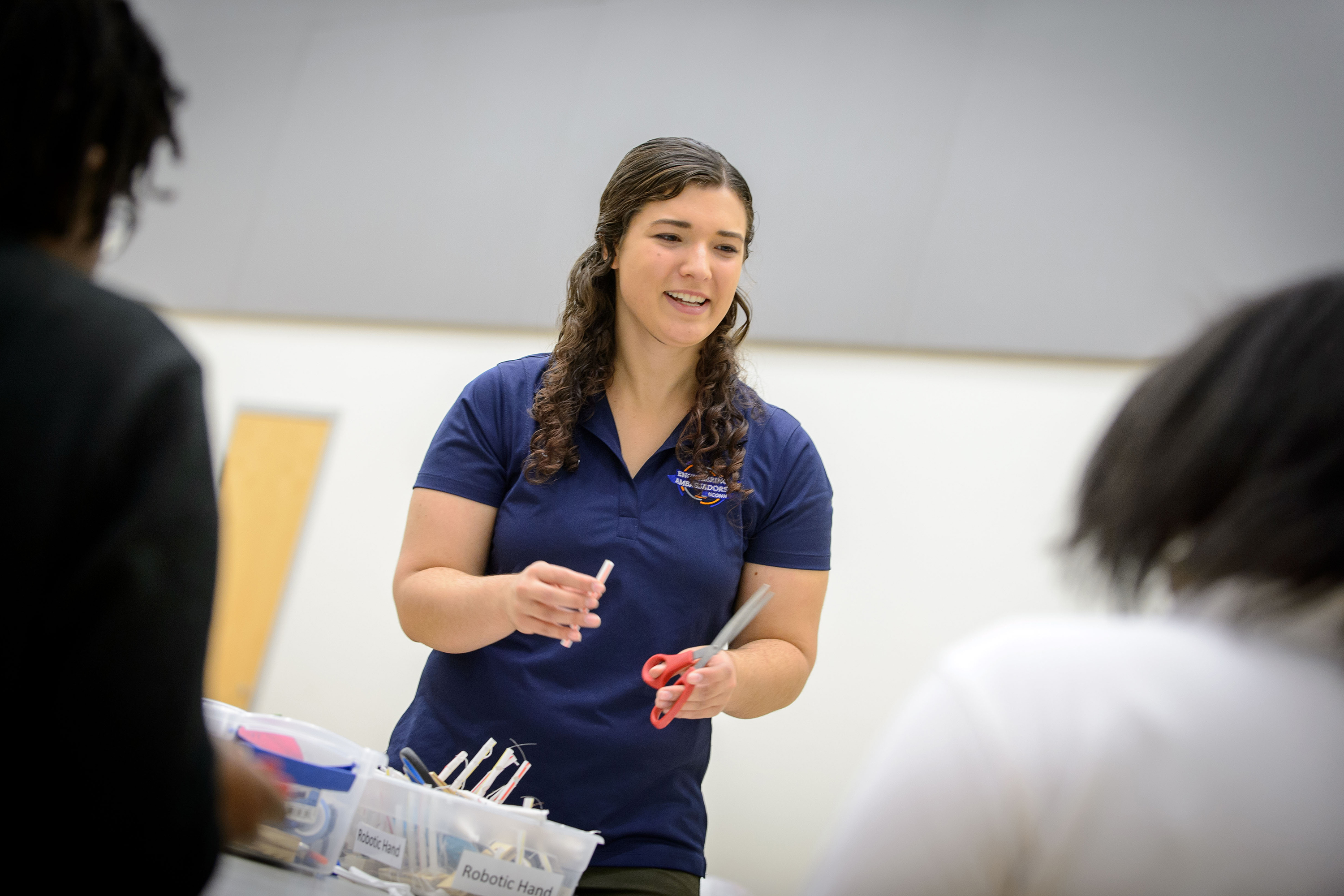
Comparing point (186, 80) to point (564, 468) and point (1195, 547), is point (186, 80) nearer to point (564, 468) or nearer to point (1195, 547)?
point (564, 468)

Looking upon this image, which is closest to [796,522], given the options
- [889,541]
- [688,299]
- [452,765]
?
[688,299]

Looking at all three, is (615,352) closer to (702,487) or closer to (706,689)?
(702,487)

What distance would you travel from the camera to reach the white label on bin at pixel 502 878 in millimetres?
872

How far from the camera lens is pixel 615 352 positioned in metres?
1.40

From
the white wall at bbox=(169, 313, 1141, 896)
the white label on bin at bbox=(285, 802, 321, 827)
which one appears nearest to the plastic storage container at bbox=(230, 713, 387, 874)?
the white label on bin at bbox=(285, 802, 321, 827)

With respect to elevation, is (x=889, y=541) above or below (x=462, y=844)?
above

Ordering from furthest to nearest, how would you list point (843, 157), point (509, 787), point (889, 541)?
1. point (843, 157)
2. point (889, 541)
3. point (509, 787)

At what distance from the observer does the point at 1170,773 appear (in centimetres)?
52

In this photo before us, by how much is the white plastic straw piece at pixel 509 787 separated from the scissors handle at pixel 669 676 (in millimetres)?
163

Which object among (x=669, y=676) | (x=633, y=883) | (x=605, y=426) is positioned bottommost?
(x=633, y=883)

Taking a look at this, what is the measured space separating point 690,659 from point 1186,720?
0.63m

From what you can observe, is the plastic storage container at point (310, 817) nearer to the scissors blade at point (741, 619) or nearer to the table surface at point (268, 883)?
the table surface at point (268, 883)

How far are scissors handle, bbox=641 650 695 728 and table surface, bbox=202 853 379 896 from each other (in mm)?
370

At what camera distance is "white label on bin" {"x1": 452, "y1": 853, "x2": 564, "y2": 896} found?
0.87 metres
